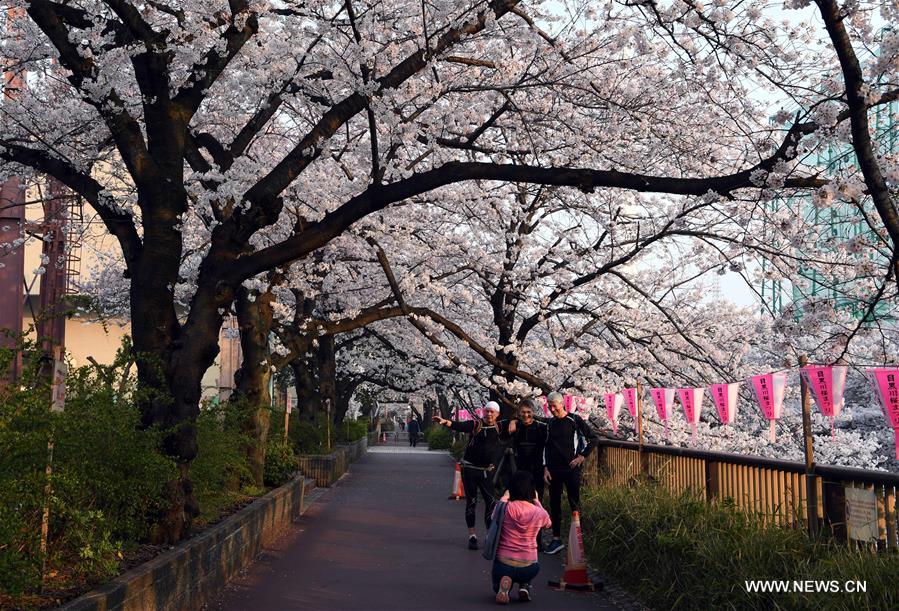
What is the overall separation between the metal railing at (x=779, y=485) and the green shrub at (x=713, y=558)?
230 mm

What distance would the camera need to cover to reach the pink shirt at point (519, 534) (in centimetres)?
953

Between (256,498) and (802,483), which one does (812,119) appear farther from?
(256,498)

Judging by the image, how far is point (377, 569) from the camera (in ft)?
38.5

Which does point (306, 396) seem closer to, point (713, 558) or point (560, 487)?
point (560, 487)

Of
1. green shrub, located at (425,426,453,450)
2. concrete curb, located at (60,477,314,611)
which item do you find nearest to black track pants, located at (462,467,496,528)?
concrete curb, located at (60,477,314,611)

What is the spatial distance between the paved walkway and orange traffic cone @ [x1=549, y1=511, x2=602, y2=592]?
0.16 metres

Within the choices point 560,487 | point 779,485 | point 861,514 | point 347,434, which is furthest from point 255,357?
point 347,434

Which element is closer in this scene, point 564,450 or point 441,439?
point 564,450

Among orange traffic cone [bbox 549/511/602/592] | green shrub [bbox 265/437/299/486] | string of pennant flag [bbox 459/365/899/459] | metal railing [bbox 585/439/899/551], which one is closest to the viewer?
metal railing [bbox 585/439/899/551]

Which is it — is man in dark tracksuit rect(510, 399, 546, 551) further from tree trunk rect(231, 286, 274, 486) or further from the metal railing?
tree trunk rect(231, 286, 274, 486)

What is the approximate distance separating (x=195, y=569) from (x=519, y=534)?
9.67 feet

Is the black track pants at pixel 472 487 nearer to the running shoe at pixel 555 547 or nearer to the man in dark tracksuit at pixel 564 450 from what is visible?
the running shoe at pixel 555 547

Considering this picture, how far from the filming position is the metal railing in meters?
7.33

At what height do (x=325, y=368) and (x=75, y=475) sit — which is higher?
(x=325, y=368)
